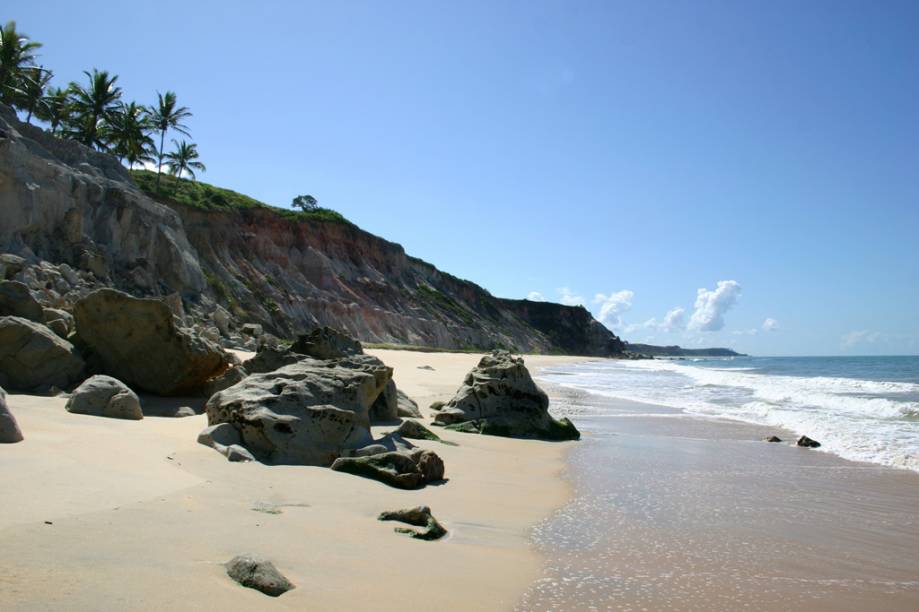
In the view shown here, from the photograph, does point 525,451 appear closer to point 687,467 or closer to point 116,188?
point 687,467

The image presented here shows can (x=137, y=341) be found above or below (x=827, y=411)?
above

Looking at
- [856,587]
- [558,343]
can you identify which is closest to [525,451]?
[856,587]

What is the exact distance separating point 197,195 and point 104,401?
1606 inches

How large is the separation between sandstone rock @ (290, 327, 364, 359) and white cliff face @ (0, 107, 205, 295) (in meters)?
16.7

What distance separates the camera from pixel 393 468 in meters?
6.12

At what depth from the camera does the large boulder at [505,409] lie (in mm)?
10656

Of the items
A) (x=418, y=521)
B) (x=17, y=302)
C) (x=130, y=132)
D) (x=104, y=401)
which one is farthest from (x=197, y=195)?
(x=418, y=521)

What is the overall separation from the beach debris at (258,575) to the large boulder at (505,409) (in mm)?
7452

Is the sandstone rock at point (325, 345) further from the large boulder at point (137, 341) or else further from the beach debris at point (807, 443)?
the beach debris at point (807, 443)

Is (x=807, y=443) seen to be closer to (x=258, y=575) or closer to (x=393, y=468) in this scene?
(x=393, y=468)

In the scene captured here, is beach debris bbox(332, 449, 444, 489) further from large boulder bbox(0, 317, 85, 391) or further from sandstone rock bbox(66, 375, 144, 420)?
large boulder bbox(0, 317, 85, 391)

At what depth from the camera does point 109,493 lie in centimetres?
418

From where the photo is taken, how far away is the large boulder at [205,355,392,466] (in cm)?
638

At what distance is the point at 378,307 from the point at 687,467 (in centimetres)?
4699
